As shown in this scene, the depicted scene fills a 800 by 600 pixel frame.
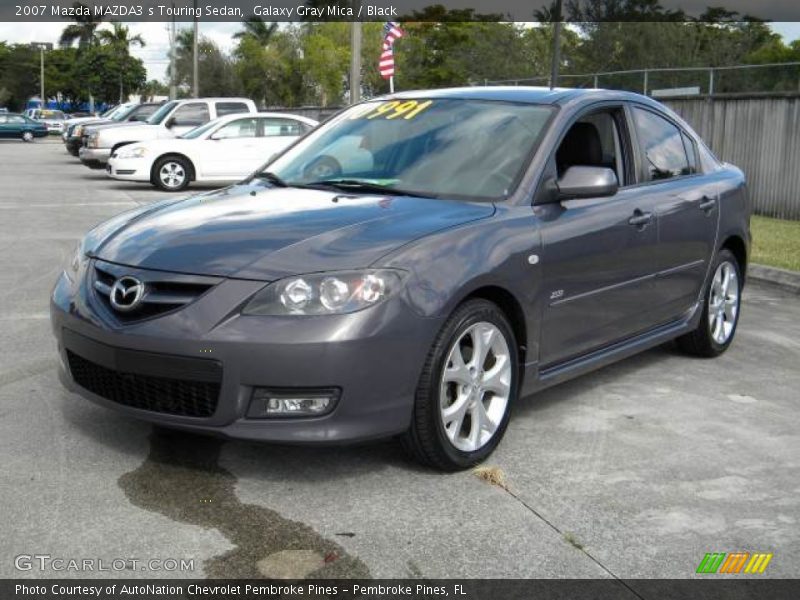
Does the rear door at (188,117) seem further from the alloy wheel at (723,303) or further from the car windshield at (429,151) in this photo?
the car windshield at (429,151)

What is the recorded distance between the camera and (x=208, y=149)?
19141 mm

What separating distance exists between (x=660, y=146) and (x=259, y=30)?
9203cm

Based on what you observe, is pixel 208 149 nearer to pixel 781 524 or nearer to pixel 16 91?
pixel 781 524

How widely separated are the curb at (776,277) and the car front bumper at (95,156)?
16.2 metres

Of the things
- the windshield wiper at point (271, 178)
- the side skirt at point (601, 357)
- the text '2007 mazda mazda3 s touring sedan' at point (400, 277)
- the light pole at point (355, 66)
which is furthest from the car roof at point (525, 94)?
the light pole at point (355, 66)

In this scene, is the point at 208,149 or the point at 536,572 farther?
the point at 208,149

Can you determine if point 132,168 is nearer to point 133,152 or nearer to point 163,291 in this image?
point 133,152

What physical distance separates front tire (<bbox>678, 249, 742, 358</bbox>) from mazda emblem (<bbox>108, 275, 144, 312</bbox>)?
12.0 ft

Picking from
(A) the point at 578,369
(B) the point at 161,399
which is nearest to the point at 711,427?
(A) the point at 578,369

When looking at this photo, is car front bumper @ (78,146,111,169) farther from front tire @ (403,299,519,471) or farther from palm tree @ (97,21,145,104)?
palm tree @ (97,21,145,104)

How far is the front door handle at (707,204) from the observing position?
235 inches

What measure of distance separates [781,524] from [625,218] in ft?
6.29

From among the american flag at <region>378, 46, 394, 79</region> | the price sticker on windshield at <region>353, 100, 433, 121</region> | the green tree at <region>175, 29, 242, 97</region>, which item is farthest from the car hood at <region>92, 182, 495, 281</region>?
the green tree at <region>175, 29, 242, 97</region>

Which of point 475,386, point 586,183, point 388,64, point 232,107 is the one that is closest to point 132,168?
point 232,107
